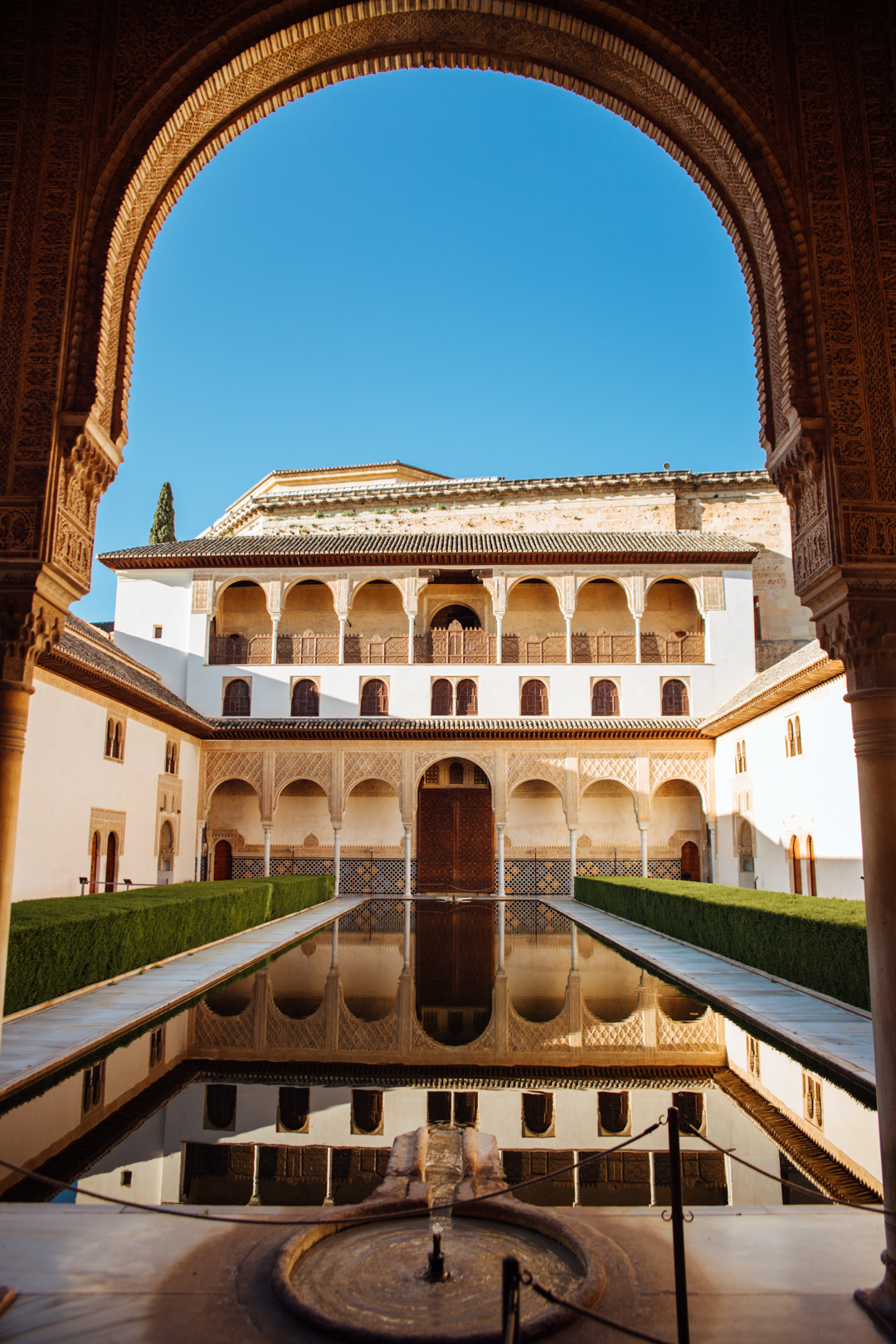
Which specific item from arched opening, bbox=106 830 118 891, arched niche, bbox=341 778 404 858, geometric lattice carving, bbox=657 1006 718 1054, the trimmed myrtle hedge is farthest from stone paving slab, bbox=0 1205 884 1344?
arched niche, bbox=341 778 404 858

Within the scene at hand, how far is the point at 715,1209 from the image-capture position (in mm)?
3744

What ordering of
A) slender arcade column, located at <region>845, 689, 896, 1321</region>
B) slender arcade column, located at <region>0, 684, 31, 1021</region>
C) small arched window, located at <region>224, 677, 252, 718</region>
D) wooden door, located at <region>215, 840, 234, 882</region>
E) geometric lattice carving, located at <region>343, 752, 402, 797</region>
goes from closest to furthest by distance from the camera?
slender arcade column, located at <region>845, 689, 896, 1321</region> → slender arcade column, located at <region>0, 684, 31, 1021</region> → geometric lattice carving, located at <region>343, 752, 402, 797</region> → small arched window, located at <region>224, 677, 252, 718</region> → wooden door, located at <region>215, 840, 234, 882</region>

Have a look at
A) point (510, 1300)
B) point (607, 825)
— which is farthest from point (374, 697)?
point (510, 1300)

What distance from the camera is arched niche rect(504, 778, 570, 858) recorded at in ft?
81.7

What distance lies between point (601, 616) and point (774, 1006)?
1751 centimetres

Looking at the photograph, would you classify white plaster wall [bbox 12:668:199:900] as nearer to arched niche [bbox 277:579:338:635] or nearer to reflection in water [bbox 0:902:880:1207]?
reflection in water [bbox 0:902:880:1207]

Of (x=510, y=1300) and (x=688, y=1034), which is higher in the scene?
(x=510, y=1300)

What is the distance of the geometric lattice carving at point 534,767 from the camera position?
909 inches

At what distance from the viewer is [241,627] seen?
2577 centimetres

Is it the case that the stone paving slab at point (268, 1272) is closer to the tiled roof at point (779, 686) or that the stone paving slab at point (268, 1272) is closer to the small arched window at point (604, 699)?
the tiled roof at point (779, 686)

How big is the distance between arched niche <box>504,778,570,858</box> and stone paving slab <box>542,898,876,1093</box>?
9.97m

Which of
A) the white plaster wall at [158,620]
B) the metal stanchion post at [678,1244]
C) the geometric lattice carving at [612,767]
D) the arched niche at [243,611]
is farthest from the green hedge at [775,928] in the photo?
the white plaster wall at [158,620]

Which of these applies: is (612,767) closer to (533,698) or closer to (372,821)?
(533,698)

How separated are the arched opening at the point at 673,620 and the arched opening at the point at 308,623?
27.7ft
